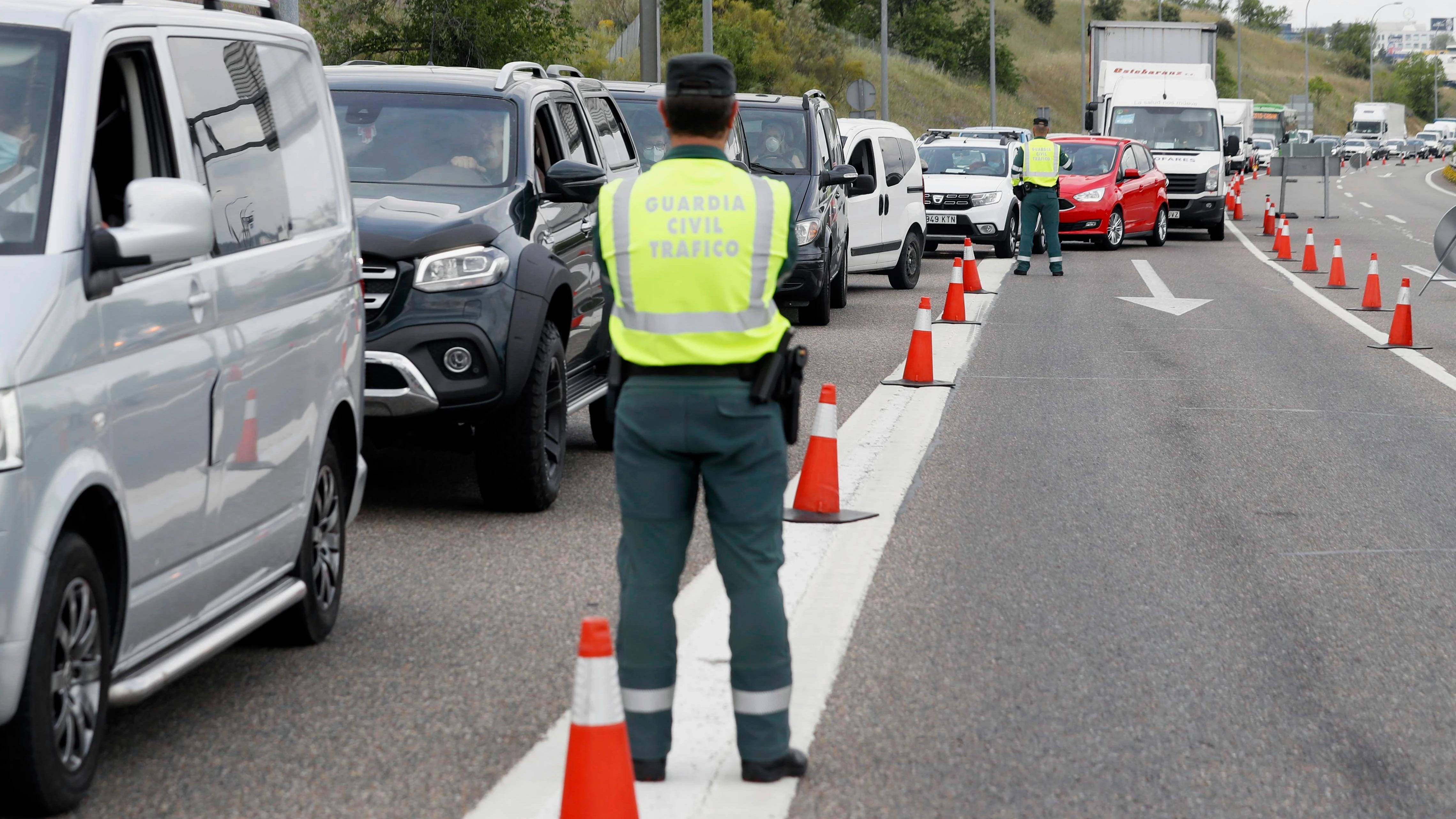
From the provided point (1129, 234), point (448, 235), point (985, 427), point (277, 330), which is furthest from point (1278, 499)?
point (1129, 234)

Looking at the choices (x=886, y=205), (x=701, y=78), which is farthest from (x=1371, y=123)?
(x=701, y=78)

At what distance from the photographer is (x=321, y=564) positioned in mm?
6051

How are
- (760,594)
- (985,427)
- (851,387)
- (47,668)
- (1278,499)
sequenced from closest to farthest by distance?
(47,668)
(760,594)
(1278,499)
(985,427)
(851,387)

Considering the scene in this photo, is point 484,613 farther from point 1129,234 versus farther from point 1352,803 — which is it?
point 1129,234

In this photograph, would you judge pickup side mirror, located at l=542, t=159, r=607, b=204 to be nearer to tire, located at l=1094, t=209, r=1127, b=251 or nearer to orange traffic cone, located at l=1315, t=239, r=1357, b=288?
orange traffic cone, located at l=1315, t=239, r=1357, b=288

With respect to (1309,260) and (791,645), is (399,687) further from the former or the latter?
(1309,260)

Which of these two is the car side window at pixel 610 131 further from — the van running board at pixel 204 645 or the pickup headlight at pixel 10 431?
the pickup headlight at pixel 10 431

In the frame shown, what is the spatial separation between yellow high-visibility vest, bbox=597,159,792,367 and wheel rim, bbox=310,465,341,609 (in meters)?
1.94

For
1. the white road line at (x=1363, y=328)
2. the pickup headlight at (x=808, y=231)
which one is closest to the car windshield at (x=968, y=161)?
the white road line at (x=1363, y=328)

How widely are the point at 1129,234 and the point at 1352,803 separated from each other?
86.4 ft

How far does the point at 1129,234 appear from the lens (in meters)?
30.2

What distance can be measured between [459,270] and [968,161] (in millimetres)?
20788

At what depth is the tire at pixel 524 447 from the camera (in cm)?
802

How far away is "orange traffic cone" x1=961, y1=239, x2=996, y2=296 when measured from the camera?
822 inches
